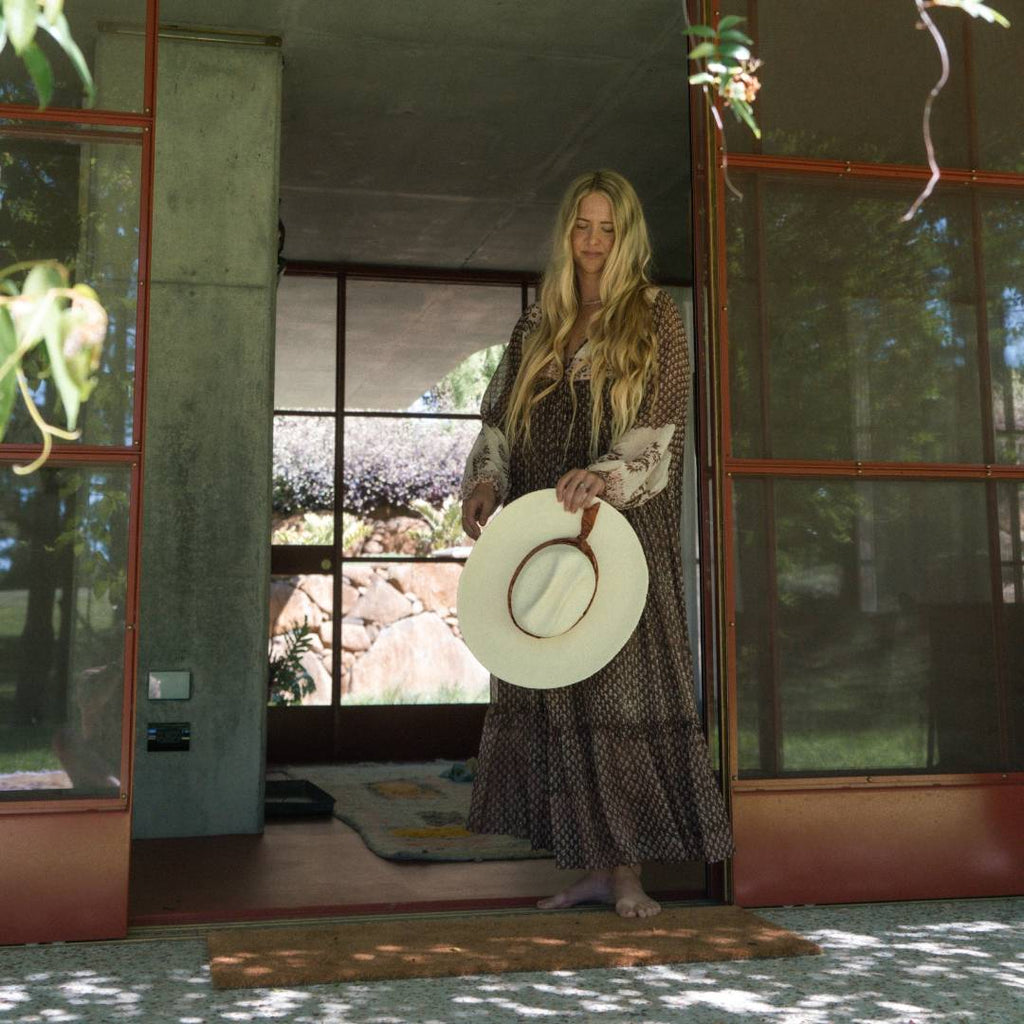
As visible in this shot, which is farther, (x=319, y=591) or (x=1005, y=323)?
(x=319, y=591)

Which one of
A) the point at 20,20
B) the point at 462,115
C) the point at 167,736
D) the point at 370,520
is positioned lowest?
the point at 167,736

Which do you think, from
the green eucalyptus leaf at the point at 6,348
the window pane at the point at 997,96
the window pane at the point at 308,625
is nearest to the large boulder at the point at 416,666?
the window pane at the point at 308,625

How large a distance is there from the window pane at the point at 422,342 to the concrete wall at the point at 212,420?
2.68 meters

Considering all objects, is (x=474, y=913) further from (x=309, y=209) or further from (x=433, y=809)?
(x=309, y=209)

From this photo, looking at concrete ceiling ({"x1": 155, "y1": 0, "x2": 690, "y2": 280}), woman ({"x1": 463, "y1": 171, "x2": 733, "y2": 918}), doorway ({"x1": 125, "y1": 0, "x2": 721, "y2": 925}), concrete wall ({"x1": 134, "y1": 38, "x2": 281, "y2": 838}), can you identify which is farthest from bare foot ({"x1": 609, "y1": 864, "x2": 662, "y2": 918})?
doorway ({"x1": 125, "y1": 0, "x2": 721, "y2": 925})

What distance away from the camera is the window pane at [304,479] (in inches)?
276

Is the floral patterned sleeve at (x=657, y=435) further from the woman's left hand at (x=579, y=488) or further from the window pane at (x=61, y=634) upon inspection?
the window pane at (x=61, y=634)

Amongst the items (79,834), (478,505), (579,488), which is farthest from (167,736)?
(579,488)

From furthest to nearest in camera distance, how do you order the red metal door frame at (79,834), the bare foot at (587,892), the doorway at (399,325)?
the doorway at (399,325)
the bare foot at (587,892)
the red metal door frame at (79,834)

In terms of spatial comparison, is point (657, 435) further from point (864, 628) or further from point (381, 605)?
point (381, 605)

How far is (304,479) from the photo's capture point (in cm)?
705

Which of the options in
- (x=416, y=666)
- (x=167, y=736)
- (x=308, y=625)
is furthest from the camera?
(x=416, y=666)

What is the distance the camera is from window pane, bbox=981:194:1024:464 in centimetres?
327

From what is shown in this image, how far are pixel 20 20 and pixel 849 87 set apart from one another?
298cm
